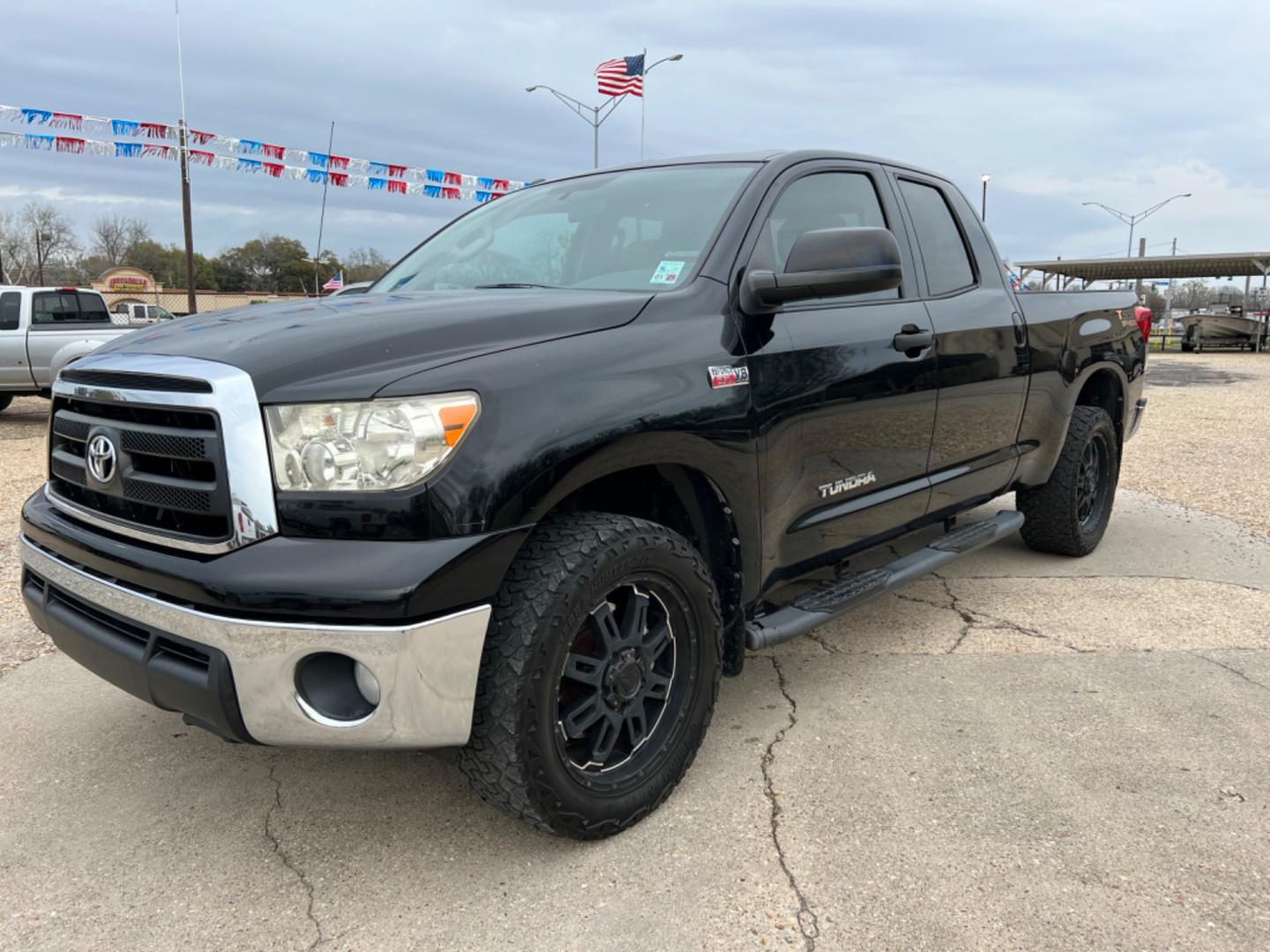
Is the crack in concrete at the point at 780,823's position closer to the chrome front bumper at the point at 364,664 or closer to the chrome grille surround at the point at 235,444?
the chrome front bumper at the point at 364,664

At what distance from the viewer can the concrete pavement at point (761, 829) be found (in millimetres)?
2104

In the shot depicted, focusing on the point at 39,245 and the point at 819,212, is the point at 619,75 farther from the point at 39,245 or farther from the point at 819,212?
the point at 39,245

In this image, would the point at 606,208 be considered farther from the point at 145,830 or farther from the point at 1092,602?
the point at 1092,602

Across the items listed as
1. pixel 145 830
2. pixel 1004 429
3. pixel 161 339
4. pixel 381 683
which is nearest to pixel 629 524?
pixel 381 683

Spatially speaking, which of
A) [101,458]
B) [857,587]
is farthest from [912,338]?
[101,458]

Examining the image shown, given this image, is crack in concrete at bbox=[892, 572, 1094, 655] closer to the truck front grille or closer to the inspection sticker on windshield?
the inspection sticker on windshield

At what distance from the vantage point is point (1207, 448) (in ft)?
30.4

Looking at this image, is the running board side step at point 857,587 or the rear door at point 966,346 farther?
the rear door at point 966,346

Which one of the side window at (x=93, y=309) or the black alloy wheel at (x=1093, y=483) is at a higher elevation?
the side window at (x=93, y=309)

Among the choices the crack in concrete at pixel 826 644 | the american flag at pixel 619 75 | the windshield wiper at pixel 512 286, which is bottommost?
the crack in concrete at pixel 826 644

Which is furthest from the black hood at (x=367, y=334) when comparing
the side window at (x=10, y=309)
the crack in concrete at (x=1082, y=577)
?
the side window at (x=10, y=309)

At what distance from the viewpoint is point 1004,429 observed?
13.4ft

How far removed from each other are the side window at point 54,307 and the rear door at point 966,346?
11864mm

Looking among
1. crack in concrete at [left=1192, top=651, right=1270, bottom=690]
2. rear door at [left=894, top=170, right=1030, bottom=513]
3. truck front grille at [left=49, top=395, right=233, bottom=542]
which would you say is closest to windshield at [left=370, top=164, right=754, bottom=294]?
rear door at [left=894, top=170, right=1030, bottom=513]
